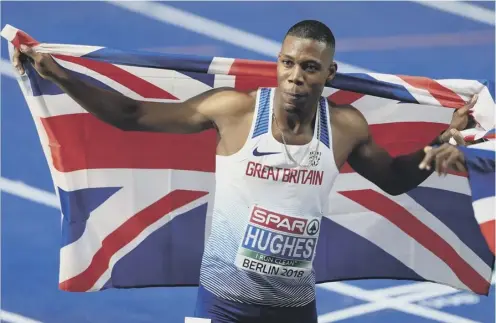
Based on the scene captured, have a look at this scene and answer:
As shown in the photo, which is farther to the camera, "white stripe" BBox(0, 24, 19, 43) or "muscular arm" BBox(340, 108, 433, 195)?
"muscular arm" BBox(340, 108, 433, 195)

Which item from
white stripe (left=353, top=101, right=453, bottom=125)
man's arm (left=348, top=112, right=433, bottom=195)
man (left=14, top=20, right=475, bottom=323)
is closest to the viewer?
man (left=14, top=20, right=475, bottom=323)

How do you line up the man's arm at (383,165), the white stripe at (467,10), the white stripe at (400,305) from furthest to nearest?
the white stripe at (467,10) → the white stripe at (400,305) → the man's arm at (383,165)

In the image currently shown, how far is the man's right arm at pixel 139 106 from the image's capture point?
10.6ft

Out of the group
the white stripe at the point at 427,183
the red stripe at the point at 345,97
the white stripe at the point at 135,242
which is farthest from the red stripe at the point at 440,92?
the white stripe at the point at 135,242

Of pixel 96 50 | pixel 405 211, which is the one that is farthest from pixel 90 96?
pixel 405 211

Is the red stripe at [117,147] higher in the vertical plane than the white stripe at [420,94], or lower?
lower

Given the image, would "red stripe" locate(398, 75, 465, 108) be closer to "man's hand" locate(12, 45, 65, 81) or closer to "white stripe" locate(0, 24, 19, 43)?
"man's hand" locate(12, 45, 65, 81)

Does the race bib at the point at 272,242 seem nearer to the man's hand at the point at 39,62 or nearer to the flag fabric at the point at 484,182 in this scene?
the flag fabric at the point at 484,182

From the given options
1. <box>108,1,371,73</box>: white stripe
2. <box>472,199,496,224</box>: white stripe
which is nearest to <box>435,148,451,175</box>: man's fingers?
<box>472,199,496,224</box>: white stripe

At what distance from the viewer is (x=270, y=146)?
3164 mm

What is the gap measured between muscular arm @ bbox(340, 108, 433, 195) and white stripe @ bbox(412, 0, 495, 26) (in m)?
1.65

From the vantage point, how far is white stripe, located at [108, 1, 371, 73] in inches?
192

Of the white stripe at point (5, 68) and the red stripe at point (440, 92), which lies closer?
the red stripe at point (440, 92)

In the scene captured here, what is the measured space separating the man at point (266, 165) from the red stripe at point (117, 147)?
230 millimetres
